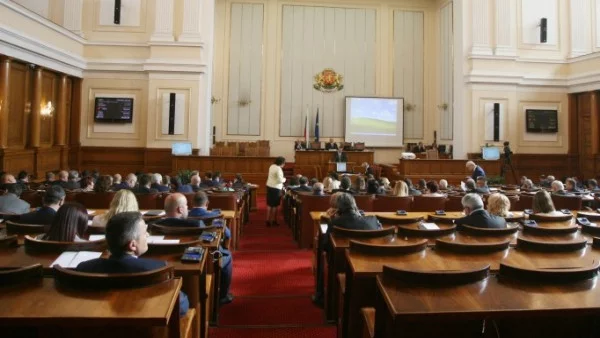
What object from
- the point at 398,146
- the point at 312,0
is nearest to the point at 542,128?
the point at 398,146

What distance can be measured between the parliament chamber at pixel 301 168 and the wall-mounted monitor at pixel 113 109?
59 mm

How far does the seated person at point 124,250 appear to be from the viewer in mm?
2086

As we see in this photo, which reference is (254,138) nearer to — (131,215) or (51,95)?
(51,95)

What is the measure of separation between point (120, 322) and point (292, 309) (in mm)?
2429

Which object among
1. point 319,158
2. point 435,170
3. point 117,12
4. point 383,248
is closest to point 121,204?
point 383,248

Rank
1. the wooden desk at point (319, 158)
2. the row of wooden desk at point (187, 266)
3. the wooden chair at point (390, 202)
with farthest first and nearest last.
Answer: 1. the wooden desk at point (319, 158)
2. the wooden chair at point (390, 202)
3. the row of wooden desk at point (187, 266)

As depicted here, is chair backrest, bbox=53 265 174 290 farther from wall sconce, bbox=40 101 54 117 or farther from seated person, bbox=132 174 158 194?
wall sconce, bbox=40 101 54 117

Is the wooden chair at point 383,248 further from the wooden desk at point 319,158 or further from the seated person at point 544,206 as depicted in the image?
the wooden desk at point 319,158

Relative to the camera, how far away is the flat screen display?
475 inches

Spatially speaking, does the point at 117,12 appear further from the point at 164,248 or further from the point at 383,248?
the point at 383,248

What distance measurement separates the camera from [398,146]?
1697cm

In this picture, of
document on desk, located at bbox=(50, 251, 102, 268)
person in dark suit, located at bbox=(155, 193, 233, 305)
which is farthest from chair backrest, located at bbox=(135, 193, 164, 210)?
document on desk, located at bbox=(50, 251, 102, 268)

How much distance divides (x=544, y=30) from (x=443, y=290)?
1436cm

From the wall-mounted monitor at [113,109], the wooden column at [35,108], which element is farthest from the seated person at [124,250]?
the wall-mounted monitor at [113,109]
